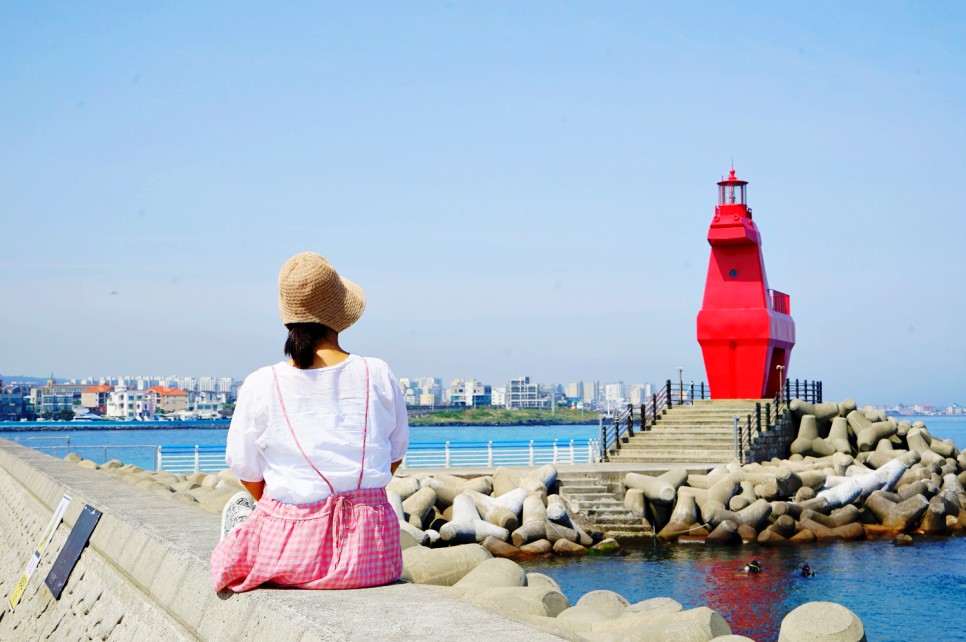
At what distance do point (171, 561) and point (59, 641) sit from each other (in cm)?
194

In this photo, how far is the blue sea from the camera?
14242 mm

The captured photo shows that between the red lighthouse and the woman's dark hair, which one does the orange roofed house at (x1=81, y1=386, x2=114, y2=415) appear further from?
the woman's dark hair

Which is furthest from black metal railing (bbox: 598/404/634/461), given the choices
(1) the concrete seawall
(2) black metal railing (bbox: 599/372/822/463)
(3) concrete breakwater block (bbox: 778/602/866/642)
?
(3) concrete breakwater block (bbox: 778/602/866/642)

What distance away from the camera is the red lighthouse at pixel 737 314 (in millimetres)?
27406

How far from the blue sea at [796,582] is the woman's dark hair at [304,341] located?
10.2 metres

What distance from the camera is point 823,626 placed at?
7098 mm

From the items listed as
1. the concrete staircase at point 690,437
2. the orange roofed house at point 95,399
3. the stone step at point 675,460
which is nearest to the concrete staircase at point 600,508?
the concrete staircase at point 690,437

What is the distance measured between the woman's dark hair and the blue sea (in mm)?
10183

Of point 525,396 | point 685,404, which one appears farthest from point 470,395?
point 685,404

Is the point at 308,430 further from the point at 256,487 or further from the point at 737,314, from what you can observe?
the point at 737,314

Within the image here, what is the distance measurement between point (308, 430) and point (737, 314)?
80.4 feet

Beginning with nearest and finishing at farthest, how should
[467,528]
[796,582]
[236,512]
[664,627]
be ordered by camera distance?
[236,512], [664,627], [796,582], [467,528]

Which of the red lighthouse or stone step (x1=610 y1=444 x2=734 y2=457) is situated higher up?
the red lighthouse

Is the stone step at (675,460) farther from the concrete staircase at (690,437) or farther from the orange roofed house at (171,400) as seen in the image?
the orange roofed house at (171,400)
